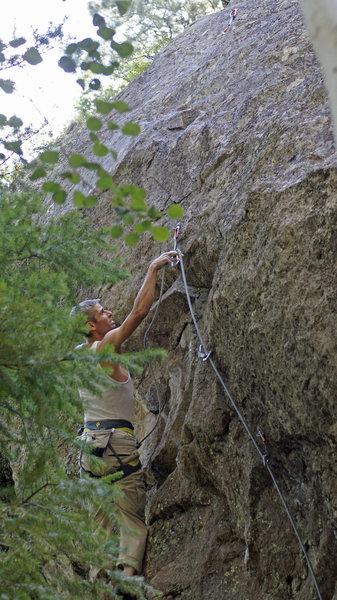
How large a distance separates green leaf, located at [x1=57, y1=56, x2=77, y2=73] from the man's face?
2.80 m

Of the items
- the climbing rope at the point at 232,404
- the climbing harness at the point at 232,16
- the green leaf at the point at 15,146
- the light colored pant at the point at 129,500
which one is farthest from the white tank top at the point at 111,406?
the climbing harness at the point at 232,16

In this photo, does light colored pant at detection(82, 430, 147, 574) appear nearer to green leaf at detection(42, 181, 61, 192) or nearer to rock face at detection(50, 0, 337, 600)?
rock face at detection(50, 0, 337, 600)

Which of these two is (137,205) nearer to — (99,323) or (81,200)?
(81,200)

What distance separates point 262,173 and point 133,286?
2215mm

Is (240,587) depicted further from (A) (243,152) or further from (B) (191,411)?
(A) (243,152)

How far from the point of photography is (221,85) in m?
7.66

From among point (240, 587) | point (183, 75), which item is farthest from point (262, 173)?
point (183, 75)

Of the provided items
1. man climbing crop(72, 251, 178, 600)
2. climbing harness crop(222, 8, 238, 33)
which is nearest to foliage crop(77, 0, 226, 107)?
climbing harness crop(222, 8, 238, 33)

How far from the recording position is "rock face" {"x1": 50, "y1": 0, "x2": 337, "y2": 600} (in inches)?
181

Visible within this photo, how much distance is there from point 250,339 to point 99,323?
1.78 m

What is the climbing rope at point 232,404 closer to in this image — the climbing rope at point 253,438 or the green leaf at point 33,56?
the climbing rope at point 253,438

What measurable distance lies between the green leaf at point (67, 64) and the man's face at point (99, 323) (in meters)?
2.80

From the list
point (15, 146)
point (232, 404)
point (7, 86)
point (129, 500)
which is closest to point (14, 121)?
point (7, 86)

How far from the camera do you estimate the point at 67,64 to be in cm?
381
